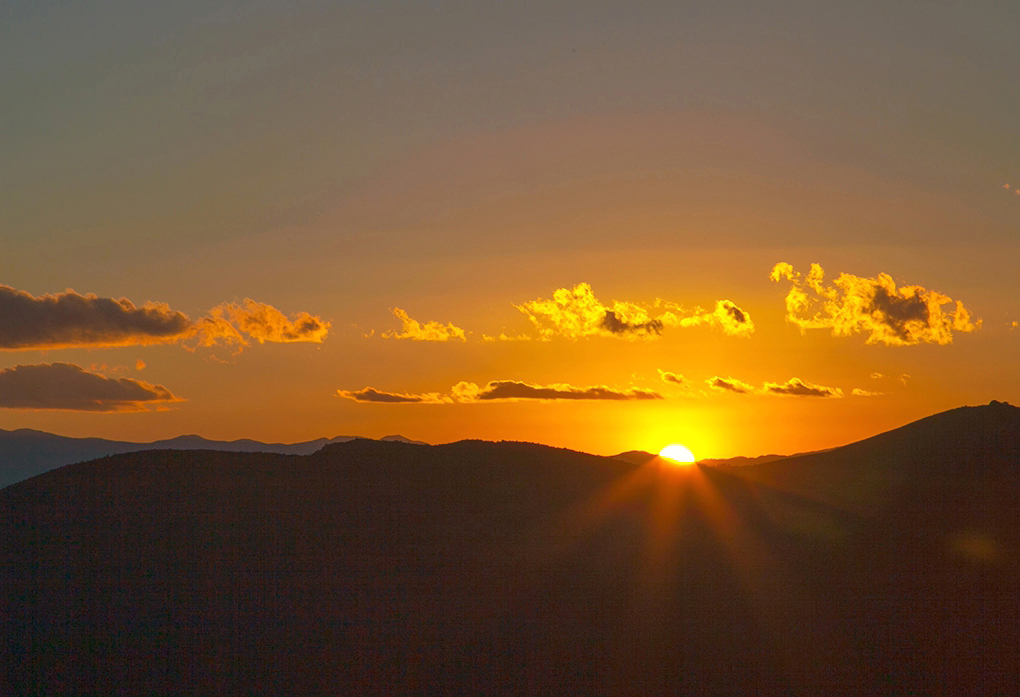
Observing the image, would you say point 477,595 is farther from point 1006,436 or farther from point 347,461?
point 1006,436

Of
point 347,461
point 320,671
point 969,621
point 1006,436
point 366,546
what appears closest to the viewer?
point 320,671

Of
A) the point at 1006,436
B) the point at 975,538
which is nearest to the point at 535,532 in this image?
the point at 975,538

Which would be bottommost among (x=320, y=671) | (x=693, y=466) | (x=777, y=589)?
(x=320, y=671)

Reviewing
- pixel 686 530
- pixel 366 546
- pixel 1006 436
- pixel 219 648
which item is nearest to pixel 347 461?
pixel 366 546

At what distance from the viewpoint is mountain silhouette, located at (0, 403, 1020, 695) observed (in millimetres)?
38656

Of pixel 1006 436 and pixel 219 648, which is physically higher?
pixel 1006 436

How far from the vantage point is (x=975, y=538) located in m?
49.8

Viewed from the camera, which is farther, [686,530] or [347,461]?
[347,461]

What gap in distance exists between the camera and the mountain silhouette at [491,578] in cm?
3866

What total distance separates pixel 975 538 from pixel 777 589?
1425 cm

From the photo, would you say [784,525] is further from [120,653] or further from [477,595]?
[120,653]

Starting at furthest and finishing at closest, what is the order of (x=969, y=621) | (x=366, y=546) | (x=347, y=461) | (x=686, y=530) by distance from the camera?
(x=347, y=461) < (x=686, y=530) < (x=366, y=546) < (x=969, y=621)

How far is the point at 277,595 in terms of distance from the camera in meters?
43.1

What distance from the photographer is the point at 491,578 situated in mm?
44594
